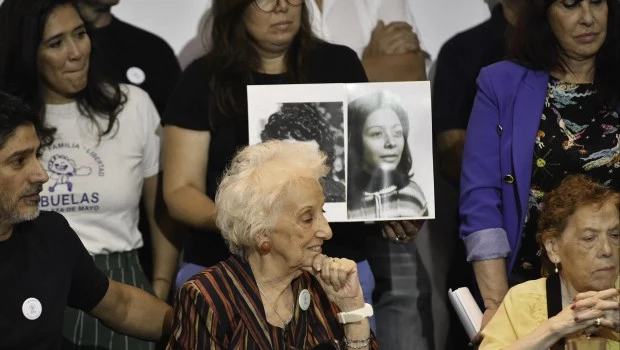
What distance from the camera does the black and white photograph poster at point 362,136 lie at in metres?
3.78

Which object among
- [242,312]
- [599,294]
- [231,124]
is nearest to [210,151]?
[231,124]

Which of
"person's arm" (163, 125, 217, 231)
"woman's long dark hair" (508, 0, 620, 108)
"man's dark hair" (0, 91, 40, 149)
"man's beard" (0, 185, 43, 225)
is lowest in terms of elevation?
"man's beard" (0, 185, 43, 225)

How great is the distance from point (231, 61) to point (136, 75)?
0.63m

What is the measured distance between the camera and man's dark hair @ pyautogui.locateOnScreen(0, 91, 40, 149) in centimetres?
334


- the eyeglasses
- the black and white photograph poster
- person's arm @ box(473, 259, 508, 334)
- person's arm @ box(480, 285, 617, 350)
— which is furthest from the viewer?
the eyeglasses

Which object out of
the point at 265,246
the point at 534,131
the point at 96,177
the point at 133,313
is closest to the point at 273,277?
the point at 265,246

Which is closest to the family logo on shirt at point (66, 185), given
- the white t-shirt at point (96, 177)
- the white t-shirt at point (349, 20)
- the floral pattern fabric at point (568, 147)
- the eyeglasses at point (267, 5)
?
the white t-shirt at point (96, 177)

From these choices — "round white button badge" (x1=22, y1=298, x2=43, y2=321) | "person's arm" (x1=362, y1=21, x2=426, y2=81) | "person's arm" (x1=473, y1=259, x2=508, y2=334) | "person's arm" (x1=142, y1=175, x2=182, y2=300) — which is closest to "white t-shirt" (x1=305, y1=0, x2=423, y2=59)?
"person's arm" (x1=362, y1=21, x2=426, y2=81)

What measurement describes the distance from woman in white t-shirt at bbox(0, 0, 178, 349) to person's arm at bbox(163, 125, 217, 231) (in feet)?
0.84

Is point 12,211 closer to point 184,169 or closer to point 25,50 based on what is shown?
point 184,169

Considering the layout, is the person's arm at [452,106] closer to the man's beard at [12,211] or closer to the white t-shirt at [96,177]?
the white t-shirt at [96,177]

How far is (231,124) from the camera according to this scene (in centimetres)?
393

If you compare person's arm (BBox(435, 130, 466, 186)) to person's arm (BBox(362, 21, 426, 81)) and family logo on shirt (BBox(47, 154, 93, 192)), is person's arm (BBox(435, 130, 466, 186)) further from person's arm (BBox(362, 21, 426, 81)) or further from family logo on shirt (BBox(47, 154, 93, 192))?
family logo on shirt (BBox(47, 154, 93, 192))

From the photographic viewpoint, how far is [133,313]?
11.7 ft
